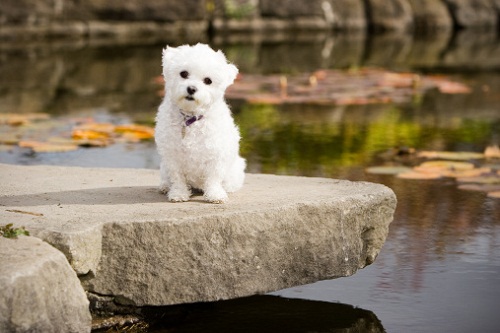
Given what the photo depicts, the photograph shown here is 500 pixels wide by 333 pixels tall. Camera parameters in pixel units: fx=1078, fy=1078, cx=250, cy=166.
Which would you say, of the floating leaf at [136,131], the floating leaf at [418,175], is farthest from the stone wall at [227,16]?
the floating leaf at [418,175]

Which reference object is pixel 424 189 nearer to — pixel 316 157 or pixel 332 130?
pixel 316 157

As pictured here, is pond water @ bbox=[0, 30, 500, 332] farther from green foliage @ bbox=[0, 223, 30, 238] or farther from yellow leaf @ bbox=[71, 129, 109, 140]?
green foliage @ bbox=[0, 223, 30, 238]

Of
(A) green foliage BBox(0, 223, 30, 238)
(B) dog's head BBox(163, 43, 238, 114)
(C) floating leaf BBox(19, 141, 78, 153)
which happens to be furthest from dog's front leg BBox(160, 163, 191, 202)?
(C) floating leaf BBox(19, 141, 78, 153)

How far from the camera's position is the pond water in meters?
4.14

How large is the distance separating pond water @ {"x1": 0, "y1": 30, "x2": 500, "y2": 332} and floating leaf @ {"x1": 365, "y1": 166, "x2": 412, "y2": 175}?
0.08 meters

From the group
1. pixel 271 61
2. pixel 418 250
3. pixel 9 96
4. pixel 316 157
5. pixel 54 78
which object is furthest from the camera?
pixel 271 61

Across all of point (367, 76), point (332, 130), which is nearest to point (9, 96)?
point (332, 130)

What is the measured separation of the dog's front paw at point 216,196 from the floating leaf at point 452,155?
111 inches

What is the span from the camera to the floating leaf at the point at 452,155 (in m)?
6.68

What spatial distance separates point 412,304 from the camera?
4.20 metres

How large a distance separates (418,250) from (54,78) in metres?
5.82

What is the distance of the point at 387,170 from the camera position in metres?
6.35

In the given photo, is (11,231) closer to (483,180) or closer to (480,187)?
(480,187)

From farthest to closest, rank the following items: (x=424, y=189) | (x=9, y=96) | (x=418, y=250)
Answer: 1. (x=9, y=96)
2. (x=424, y=189)
3. (x=418, y=250)
